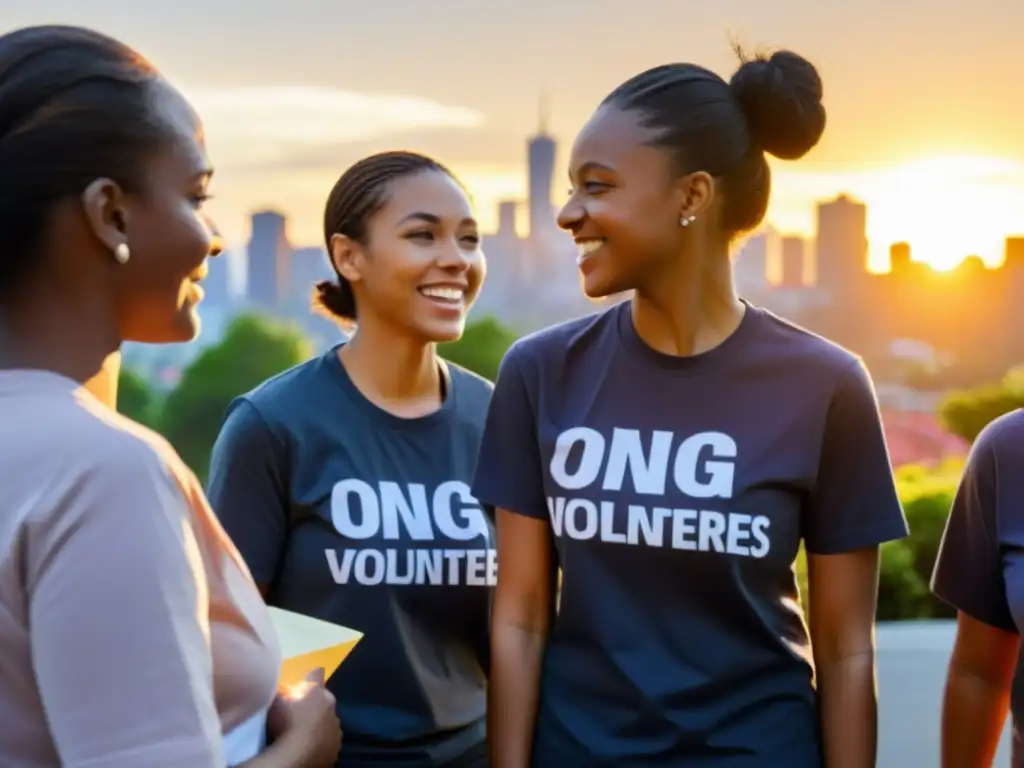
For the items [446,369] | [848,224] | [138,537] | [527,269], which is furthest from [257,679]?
[848,224]

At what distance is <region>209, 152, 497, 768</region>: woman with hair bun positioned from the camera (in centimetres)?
244

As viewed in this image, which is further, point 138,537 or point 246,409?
point 246,409

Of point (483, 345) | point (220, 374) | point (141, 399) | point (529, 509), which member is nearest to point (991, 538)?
point (529, 509)

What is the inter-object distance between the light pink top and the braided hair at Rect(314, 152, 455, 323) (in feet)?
5.42

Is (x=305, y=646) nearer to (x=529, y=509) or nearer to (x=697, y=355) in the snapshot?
(x=529, y=509)

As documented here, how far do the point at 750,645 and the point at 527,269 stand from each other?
25.8 meters

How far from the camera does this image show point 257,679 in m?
1.37

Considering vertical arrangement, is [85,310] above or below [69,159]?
below

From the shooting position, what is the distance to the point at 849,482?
2045mm

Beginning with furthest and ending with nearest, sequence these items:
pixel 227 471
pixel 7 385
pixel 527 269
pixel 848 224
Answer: pixel 848 224 → pixel 527 269 → pixel 227 471 → pixel 7 385

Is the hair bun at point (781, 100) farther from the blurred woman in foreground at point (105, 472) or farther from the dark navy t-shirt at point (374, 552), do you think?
the blurred woman in foreground at point (105, 472)

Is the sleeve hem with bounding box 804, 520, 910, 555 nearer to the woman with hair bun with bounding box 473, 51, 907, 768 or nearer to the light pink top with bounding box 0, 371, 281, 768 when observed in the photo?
the woman with hair bun with bounding box 473, 51, 907, 768

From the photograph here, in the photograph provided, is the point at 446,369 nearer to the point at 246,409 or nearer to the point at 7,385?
the point at 246,409

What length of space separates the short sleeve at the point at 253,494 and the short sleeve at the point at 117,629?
1.29 meters
